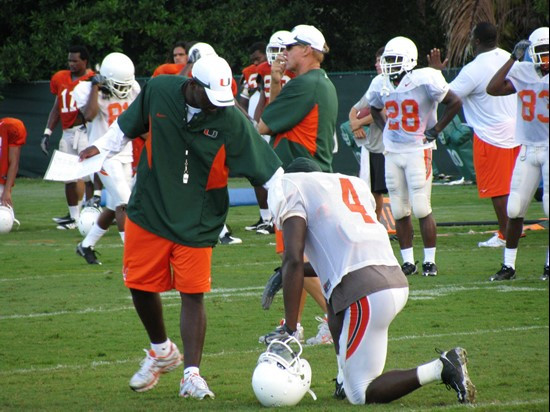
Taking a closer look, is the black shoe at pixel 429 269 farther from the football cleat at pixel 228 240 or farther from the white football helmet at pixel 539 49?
the football cleat at pixel 228 240

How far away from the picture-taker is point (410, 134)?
1013cm

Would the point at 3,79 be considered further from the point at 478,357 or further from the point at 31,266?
the point at 478,357

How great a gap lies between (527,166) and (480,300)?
124 centimetres

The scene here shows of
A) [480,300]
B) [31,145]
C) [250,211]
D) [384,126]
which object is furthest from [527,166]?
[31,145]

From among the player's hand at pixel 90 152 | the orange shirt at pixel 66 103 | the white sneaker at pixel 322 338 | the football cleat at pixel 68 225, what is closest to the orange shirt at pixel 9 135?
the orange shirt at pixel 66 103

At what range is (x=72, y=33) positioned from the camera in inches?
992

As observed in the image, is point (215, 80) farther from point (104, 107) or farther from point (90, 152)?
point (104, 107)

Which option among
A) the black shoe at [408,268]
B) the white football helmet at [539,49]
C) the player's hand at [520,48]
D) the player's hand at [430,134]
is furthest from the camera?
the black shoe at [408,268]

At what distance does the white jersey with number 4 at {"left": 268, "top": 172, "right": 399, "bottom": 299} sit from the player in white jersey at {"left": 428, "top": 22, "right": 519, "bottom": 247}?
6013 mm

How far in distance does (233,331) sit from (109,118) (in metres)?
4.89

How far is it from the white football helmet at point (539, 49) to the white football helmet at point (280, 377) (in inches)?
170

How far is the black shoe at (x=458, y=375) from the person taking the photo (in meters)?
5.23

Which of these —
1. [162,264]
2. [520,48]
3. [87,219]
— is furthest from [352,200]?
[87,219]

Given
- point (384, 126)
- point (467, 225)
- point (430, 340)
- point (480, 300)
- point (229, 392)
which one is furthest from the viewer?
point (467, 225)
